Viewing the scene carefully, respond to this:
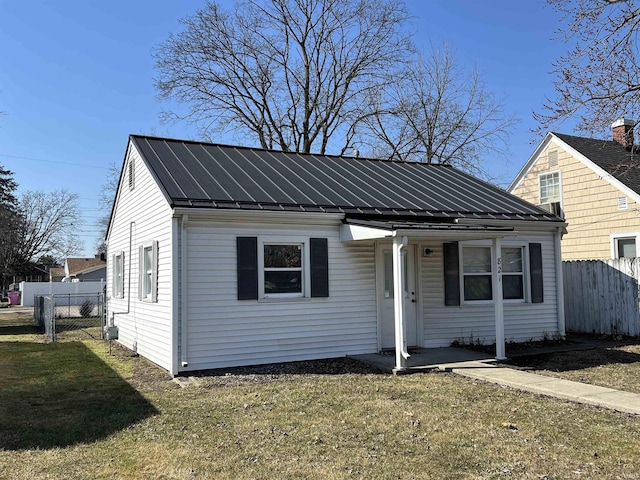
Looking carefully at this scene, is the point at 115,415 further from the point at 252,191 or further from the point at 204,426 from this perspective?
the point at 252,191

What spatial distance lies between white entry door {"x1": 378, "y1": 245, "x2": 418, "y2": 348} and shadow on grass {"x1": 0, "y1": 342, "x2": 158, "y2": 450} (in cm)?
503

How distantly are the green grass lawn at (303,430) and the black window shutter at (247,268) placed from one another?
1436 millimetres

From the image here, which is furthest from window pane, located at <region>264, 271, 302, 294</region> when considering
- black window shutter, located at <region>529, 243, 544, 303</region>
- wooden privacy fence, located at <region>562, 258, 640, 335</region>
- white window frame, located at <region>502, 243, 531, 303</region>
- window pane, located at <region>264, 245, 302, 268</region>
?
wooden privacy fence, located at <region>562, 258, 640, 335</region>

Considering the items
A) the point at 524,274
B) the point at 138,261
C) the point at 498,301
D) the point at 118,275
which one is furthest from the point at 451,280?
the point at 118,275

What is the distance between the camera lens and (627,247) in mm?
16547

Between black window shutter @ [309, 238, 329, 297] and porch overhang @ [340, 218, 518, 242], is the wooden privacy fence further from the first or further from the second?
black window shutter @ [309, 238, 329, 297]

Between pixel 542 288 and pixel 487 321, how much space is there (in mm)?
1633

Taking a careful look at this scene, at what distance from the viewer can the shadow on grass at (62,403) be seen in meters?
5.84

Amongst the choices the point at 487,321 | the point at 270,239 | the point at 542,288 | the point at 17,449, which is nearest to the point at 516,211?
the point at 542,288

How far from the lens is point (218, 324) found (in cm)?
941

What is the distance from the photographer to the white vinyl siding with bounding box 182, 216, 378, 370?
9281mm

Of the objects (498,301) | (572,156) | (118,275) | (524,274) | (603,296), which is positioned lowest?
(603,296)

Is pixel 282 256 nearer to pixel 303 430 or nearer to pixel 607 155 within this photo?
pixel 303 430

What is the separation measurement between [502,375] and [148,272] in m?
7.11
